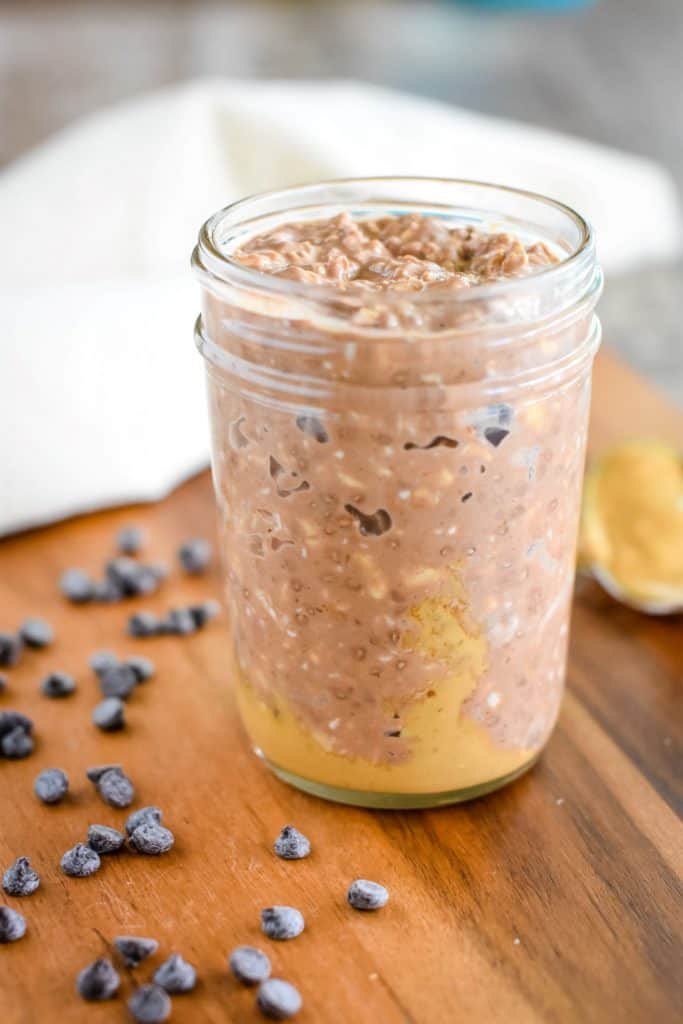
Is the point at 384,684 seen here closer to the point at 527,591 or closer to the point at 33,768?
the point at 527,591

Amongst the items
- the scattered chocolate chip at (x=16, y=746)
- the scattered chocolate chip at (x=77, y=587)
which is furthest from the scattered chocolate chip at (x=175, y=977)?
the scattered chocolate chip at (x=77, y=587)

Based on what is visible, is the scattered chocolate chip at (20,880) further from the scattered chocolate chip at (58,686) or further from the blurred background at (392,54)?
the blurred background at (392,54)

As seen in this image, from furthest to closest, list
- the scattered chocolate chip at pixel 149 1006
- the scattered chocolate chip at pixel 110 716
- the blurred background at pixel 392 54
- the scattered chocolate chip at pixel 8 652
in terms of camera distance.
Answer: the blurred background at pixel 392 54, the scattered chocolate chip at pixel 8 652, the scattered chocolate chip at pixel 110 716, the scattered chocolate chip at pixel 149 1006

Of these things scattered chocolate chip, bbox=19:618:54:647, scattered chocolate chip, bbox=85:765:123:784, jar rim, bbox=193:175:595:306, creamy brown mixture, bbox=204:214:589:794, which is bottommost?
scattered chocolate chip, bbox=19:618:54:647

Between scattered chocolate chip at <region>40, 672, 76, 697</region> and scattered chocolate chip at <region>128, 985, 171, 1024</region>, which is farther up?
scattered chocolate chip at <region>128, 985, 171, 1024</region>

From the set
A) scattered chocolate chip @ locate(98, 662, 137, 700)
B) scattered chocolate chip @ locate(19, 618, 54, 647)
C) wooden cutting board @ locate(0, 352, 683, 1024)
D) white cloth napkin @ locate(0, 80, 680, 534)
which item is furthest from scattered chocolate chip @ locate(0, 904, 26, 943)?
white cloth napkin @ locate(0, 80, 680, 534)

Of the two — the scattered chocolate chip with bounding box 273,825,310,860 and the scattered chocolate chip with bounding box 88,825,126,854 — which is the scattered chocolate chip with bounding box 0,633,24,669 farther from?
the scattered chocolate chip with bounding box 273,825,310,860
